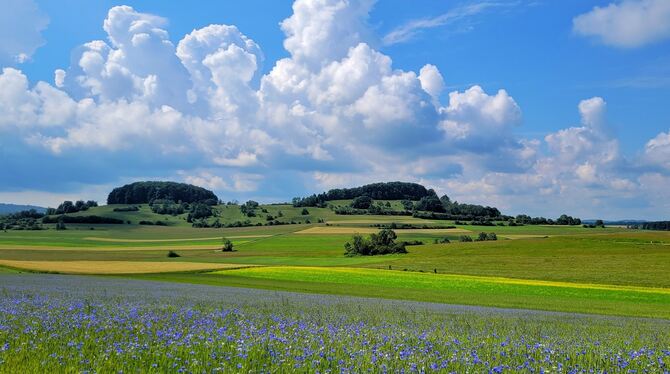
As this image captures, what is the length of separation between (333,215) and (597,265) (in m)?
128

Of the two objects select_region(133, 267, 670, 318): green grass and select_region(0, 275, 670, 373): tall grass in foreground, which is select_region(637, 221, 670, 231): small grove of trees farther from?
select_region(0, 275, 670, 373): tall grass in foreground

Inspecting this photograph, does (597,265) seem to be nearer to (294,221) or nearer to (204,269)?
(204,269)

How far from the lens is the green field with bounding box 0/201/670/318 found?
1806 inches

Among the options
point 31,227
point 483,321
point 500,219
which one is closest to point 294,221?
point 500,219

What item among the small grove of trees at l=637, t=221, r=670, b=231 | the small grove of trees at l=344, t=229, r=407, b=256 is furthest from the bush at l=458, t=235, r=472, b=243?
the small grove of trees at l=637, t=221, r=670, b=231

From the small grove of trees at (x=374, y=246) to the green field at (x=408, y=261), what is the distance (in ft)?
9.69

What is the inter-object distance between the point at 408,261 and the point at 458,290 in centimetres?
3601

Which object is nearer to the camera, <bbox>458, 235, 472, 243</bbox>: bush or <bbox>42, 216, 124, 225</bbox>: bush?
<bbox>458, 235, 472, 243</bbox>: bush

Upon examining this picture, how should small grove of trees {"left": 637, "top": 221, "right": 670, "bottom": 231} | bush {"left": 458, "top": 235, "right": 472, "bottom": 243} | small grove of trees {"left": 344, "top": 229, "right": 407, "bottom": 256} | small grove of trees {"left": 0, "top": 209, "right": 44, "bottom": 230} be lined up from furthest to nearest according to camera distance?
1. small grove of trees {"left": 0, "top": 209, "right": 44, "bottom": 230}
2. small grove of trees {"left": 637, "top": 221, "right": 670, "bottom": 231}
3. bush {"left": 458, "top": 235, "right": 472, "bottom": 243}
4. small grove of trees {"left": 344, "top": 229, "right": 407, "bottom": 256}

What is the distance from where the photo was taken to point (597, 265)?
72.9 metres

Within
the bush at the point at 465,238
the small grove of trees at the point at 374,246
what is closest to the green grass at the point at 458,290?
the small grove of trees at the point at 374,246

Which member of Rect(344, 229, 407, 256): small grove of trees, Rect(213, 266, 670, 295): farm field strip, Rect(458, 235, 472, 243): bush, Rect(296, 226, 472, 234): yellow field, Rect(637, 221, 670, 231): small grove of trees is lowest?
Rect(213, 266, 670, 295): farm field strip

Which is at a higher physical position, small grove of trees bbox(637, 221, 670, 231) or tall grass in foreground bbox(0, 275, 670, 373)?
small grove of trees bbox(637, 221, 670, 231)

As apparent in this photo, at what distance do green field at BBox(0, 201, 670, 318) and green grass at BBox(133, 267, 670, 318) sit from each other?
0.30 feet
